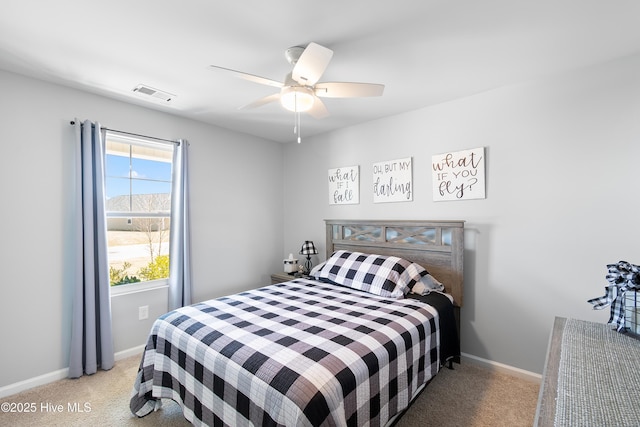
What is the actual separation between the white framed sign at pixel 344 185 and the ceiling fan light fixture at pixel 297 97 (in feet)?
5.13

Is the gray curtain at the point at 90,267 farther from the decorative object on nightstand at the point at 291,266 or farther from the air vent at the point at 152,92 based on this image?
the decorative object on nightstand at the point at 291,266

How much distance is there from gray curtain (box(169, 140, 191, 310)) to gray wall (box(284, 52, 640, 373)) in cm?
230

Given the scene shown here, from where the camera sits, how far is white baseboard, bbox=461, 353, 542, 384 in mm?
2322

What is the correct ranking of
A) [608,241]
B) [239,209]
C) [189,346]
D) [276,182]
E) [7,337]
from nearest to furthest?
[189,346] → [608,241] → [7,337] → [239,209] → [276,182]

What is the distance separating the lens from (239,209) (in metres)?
3.73

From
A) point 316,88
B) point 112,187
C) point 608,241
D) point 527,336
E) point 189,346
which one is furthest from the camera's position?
point 112,187

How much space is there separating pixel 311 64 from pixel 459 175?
174cm

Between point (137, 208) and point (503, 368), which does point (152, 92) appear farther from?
point (503, 368)

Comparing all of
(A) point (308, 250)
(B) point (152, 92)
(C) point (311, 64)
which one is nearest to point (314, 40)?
(C) point (311, 64)

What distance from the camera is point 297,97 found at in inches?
74.2

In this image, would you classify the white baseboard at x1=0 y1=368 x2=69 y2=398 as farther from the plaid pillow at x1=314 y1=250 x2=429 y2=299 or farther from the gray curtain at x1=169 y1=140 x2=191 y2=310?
the plaid pillow at x1=314 y1=250 x2=429 y2=299

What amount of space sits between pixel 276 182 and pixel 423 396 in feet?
9.96

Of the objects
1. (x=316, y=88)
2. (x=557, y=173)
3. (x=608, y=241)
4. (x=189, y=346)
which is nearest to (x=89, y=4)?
(x=316, y=88)

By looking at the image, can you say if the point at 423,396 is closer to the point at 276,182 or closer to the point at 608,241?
the point at 608,241
